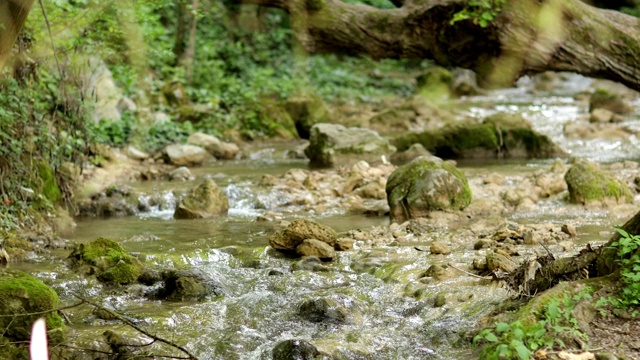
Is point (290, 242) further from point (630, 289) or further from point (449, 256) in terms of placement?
point (630, 289)

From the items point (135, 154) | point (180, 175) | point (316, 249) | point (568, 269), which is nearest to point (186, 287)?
point (316, 249)

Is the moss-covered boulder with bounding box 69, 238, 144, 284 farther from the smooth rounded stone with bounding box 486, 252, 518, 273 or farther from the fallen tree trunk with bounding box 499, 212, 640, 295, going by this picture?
the fallen tree trunk with bounding box 499, 212, 640, 295

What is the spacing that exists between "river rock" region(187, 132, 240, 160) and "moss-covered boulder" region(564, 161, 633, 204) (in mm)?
6968

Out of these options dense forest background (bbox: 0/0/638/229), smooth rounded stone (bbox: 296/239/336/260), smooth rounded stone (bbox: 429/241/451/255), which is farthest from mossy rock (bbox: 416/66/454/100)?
smooth rounded stone (bbox: 296/239/336/260)

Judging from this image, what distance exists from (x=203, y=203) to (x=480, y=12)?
468 cm

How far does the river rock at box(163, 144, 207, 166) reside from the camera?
1388cm

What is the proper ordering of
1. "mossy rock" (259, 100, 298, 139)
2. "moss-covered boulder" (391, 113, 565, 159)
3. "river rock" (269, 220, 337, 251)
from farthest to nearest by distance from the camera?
"mossy rock" (259, 100, 298, 139), "moss-covered boulder" (391, 113, 565, 159), "river rock" (269, 220, 337, 251)

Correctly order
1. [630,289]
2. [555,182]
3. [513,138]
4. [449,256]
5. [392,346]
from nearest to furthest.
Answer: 1. [630,289]
2. [392,346]
3. [449,256]
4. [555,182]
5. [513,138]

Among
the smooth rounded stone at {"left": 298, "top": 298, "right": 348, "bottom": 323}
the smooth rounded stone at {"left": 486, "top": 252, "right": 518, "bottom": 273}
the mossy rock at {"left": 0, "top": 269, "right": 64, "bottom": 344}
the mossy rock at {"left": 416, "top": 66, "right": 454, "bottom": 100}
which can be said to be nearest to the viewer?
the mossy rock at {"left": 0, "top": 269, "right": 64, "bottom": 344}

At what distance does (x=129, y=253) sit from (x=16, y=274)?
1673 millimetres

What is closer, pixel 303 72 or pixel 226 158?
pixel 226 158

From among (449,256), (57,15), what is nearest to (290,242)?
(449,256)

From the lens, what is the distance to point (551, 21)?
7.28m

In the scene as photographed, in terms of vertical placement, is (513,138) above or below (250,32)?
below
